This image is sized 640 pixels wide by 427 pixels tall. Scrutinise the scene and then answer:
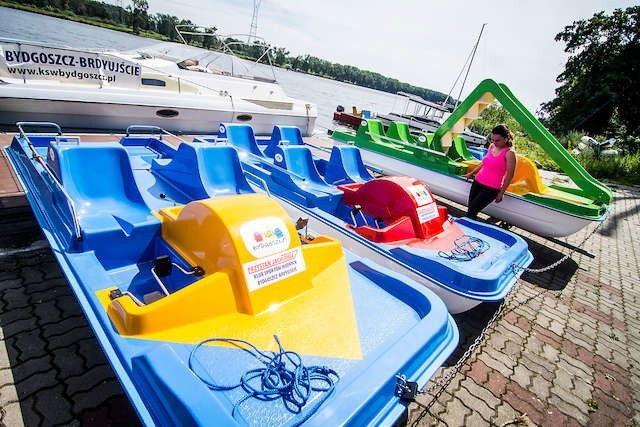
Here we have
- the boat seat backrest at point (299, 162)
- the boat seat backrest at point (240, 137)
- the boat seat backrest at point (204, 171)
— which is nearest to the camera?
the boat seat backrest at point (204, 171)

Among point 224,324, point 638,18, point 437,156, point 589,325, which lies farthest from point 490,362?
point 638,18

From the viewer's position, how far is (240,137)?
5773mm

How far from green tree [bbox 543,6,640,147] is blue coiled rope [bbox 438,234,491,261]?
2186 cm

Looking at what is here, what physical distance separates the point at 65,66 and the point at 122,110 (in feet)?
3.39

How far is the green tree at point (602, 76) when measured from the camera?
1898 cm

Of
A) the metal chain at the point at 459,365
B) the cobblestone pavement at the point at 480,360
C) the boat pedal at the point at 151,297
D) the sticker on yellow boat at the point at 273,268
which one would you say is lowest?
the cobblestone pavement at the point at 480,360

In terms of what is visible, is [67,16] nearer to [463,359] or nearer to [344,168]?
[344,168]

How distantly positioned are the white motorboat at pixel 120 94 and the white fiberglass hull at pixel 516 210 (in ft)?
13.4

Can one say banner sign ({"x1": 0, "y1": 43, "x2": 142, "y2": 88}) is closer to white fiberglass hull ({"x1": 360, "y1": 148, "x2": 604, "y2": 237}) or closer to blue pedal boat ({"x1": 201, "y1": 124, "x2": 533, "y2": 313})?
blue pedal boat ({"x1": 201, "y1": 124, "x2": 533, "y2": 313})

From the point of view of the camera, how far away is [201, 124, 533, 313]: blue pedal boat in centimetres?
303

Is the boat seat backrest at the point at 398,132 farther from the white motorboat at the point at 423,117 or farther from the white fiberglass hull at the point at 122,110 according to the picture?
the white motorboat at the point at 423,117

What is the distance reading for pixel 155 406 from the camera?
1445 mm

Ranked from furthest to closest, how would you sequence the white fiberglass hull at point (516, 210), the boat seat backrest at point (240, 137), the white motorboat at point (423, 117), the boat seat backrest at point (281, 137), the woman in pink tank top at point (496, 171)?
the white motorboat at point (423, 117), the boat seat backrest at point (281, 137), the boat seat backrest at point (240, 137), the white fiberglass hull at point (516, 210), the woman in pink tank top at point (496, 171)

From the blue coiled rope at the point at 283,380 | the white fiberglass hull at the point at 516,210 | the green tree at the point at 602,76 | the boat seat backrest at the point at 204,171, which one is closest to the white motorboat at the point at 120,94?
the boat seat backrest at the point at 204,171
